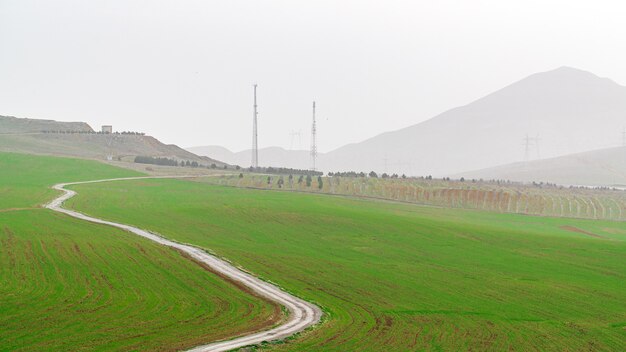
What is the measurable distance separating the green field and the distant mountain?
103140 millimetres

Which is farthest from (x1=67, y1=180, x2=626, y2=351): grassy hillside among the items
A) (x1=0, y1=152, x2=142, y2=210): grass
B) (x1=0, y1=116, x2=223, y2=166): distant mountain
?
(x1=0, y1=116, x2=223, y2=166): distant mountain

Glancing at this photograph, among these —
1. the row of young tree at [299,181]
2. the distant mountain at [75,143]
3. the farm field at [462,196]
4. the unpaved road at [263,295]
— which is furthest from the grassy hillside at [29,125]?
the unpaved road at [263,295]

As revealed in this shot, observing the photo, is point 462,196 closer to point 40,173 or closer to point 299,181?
point 299,181

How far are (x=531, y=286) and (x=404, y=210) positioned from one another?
45238 millimetres

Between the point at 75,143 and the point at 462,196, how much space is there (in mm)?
95764

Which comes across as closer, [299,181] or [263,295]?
[263,295]

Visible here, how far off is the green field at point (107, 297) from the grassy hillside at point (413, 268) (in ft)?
11.8

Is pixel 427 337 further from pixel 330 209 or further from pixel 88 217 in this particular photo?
pixel 330 209

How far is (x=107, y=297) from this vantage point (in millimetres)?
32094

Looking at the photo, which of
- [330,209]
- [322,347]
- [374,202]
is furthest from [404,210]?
[322,347]

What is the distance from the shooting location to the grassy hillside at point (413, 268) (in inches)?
1207

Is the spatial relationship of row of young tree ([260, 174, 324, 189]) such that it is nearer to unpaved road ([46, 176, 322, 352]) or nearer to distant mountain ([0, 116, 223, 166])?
distant mountain ([0, 116, 223, 166])

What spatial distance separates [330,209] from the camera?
7638 centimetres

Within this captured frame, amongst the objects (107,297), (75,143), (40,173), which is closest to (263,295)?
(107,297)
